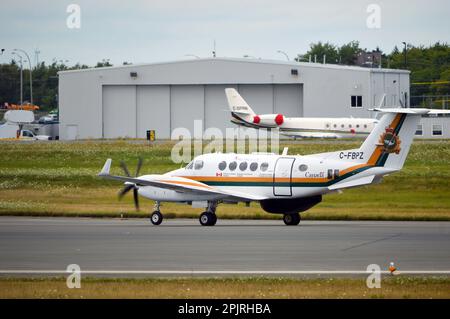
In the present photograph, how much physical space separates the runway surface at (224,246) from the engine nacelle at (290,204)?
0.66 meters

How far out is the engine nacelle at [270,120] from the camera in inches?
3219

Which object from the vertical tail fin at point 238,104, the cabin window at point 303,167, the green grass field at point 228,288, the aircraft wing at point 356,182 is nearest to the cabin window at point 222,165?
the cabin window at point 303,167

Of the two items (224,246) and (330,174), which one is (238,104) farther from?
(224,246)

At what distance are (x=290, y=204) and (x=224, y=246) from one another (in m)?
6.52

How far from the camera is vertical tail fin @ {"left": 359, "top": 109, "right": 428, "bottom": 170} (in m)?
30.2

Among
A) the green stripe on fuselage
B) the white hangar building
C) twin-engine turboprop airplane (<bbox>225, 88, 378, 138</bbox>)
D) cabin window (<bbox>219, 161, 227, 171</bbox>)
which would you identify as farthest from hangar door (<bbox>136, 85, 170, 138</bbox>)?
the green stripe on fuselage

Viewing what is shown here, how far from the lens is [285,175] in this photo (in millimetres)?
31125

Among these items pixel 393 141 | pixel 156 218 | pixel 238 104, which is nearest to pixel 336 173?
pixel 393 141

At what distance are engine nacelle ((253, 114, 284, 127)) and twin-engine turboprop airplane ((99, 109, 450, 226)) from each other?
49.3 m

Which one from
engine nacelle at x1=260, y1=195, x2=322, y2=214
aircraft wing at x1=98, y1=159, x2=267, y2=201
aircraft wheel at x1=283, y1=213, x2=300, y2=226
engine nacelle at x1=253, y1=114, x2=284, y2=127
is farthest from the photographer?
engine nacelle at x1=253, y1=114, x2=284, y2=127

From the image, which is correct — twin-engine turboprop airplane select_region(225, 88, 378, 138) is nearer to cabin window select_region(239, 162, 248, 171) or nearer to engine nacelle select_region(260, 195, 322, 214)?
cabin window select_region(239, 162, 248, 171)

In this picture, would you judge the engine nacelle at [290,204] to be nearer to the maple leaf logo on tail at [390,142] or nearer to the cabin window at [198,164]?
the cabin window at [198,164]

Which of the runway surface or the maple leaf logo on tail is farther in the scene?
the maple leaf logo on tail

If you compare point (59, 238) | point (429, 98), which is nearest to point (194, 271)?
point (59, 238)
